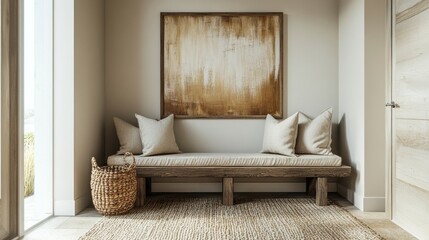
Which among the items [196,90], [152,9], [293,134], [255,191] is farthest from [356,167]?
[152,9]

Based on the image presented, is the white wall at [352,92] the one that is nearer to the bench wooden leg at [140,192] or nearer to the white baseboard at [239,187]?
the white baseboard at [239,187]

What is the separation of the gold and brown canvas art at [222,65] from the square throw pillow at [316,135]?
16.1 inches

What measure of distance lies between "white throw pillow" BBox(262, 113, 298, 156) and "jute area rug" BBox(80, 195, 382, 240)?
0.53 metres

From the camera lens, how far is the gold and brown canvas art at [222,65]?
189 inches

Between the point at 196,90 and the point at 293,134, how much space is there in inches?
47.8

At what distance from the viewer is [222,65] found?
15.8 feet

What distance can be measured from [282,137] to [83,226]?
6.95 feet

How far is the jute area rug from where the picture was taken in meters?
3.18

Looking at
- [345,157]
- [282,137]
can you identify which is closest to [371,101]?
[345,157]

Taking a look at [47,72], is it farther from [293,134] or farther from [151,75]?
[293,134]

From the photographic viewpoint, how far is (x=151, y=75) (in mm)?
4832

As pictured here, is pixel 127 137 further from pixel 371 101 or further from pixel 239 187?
pixel 371 101

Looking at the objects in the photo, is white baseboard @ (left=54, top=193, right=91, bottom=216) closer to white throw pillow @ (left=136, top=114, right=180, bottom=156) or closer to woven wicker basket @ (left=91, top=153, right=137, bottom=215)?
woven wicker basket @ (left=91, top=153, right=137, bottom=215)

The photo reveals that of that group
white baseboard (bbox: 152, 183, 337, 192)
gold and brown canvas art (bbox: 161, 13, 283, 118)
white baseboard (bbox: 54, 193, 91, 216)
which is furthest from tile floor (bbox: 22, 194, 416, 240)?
gold and brown canvas art (bbox: 161, 13, 283, 118)
